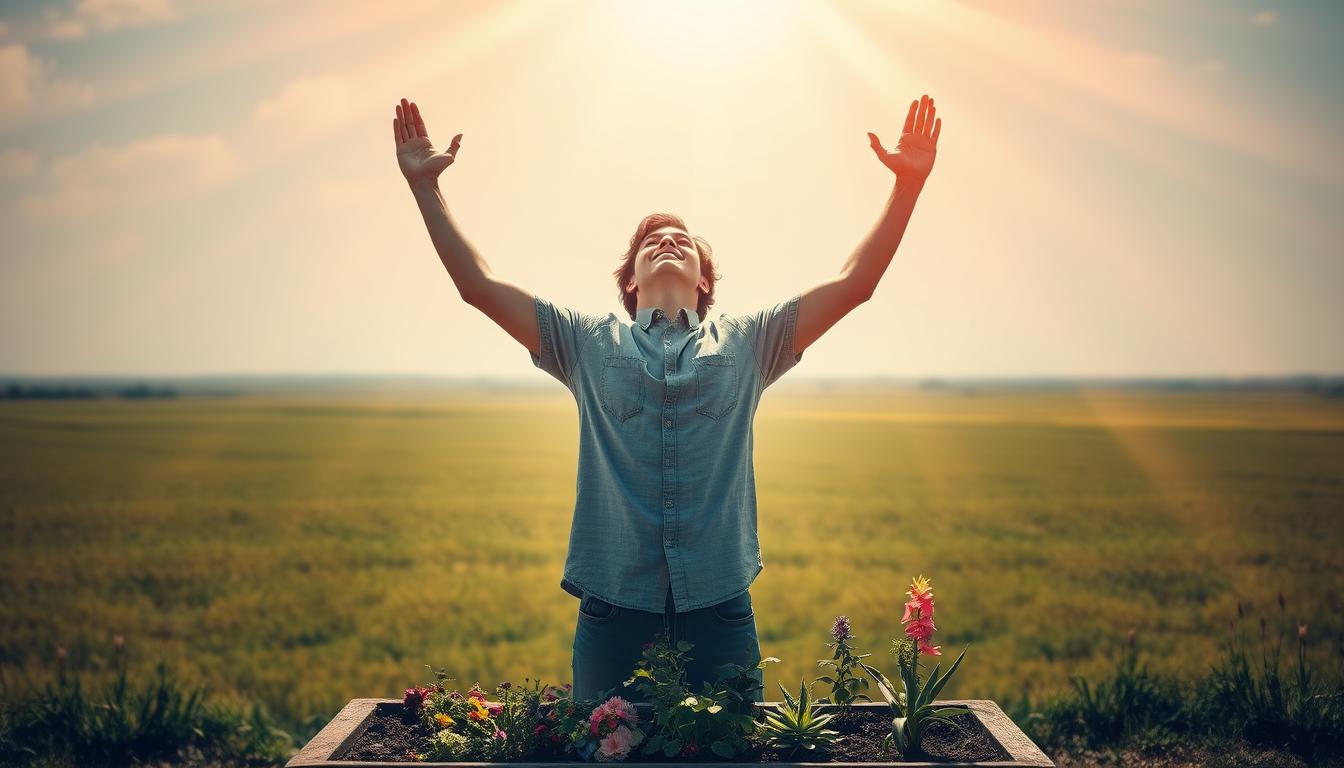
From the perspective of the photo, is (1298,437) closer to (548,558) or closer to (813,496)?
(813,496)

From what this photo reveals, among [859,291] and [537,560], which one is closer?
[859,291]

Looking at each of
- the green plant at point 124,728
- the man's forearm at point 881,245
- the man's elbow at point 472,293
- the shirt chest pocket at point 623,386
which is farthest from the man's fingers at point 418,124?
the green plant at point 124,728

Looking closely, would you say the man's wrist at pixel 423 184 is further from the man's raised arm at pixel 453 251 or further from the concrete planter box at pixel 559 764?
the concrete planter box at pixel 559 764

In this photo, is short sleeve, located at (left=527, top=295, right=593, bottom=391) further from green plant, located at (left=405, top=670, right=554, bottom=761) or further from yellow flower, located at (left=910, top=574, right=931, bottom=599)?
yellow flower, located at (left=910, top=574, right=931, bottom=599)

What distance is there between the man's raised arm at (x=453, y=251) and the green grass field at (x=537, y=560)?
14.8 feet

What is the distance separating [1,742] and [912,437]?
42.3 m

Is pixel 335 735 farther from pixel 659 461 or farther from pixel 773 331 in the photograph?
pixel 773 331

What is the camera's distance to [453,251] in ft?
10.4

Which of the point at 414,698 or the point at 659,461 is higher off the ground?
the point at 659,461

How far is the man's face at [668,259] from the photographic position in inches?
133

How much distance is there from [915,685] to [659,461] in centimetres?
119

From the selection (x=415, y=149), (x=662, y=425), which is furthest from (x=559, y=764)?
(x=415, y=149)

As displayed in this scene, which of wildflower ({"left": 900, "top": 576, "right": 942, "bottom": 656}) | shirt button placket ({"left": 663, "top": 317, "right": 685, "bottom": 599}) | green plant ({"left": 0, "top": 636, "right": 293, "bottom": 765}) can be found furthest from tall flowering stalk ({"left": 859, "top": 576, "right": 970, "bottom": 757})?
green plant ({"left": 0, "top": 636, "right": 293, "bottom": 765})

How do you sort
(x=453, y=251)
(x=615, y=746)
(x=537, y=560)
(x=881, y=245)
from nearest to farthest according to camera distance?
1. (x=615, y=746)
2. (x=453, y=251)
3. (x=881, y=245)
4. (x=537, y=560)
